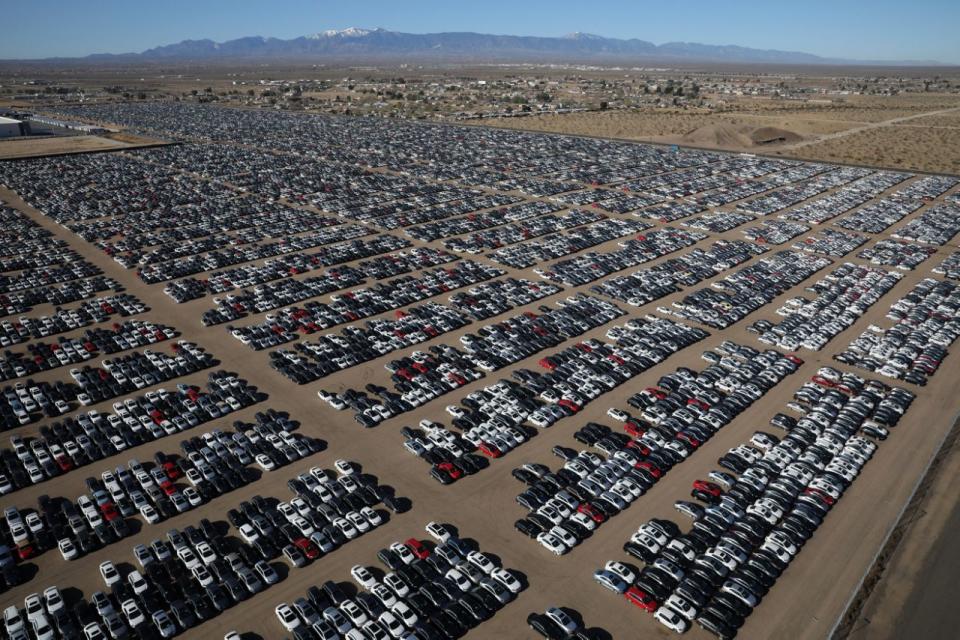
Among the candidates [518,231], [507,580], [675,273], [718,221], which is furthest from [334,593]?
[718,221]

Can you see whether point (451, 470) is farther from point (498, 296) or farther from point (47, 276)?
point (47, 276)

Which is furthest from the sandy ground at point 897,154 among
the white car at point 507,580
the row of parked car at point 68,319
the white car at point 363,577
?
the white car at point 363,577

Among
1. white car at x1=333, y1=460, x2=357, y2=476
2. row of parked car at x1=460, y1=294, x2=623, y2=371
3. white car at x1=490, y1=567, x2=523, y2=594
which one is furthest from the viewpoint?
row of parked car at x1=460, y1=294, x2=623, y2=371

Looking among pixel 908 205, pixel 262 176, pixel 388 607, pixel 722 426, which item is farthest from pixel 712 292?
pixel 262 176

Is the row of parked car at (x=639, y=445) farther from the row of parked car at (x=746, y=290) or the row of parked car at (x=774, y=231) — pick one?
the row of parked car at (x=774, y=231)

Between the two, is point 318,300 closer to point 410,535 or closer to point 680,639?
point 410,535

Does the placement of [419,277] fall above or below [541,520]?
above

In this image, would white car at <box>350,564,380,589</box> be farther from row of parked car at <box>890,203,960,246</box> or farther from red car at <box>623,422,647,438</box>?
row of parked car at <box>890,203,960,246</box>

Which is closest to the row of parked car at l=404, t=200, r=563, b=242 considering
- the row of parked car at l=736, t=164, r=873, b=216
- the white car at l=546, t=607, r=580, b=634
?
the row of parked car at l=736, t=164, r=873, b=216
